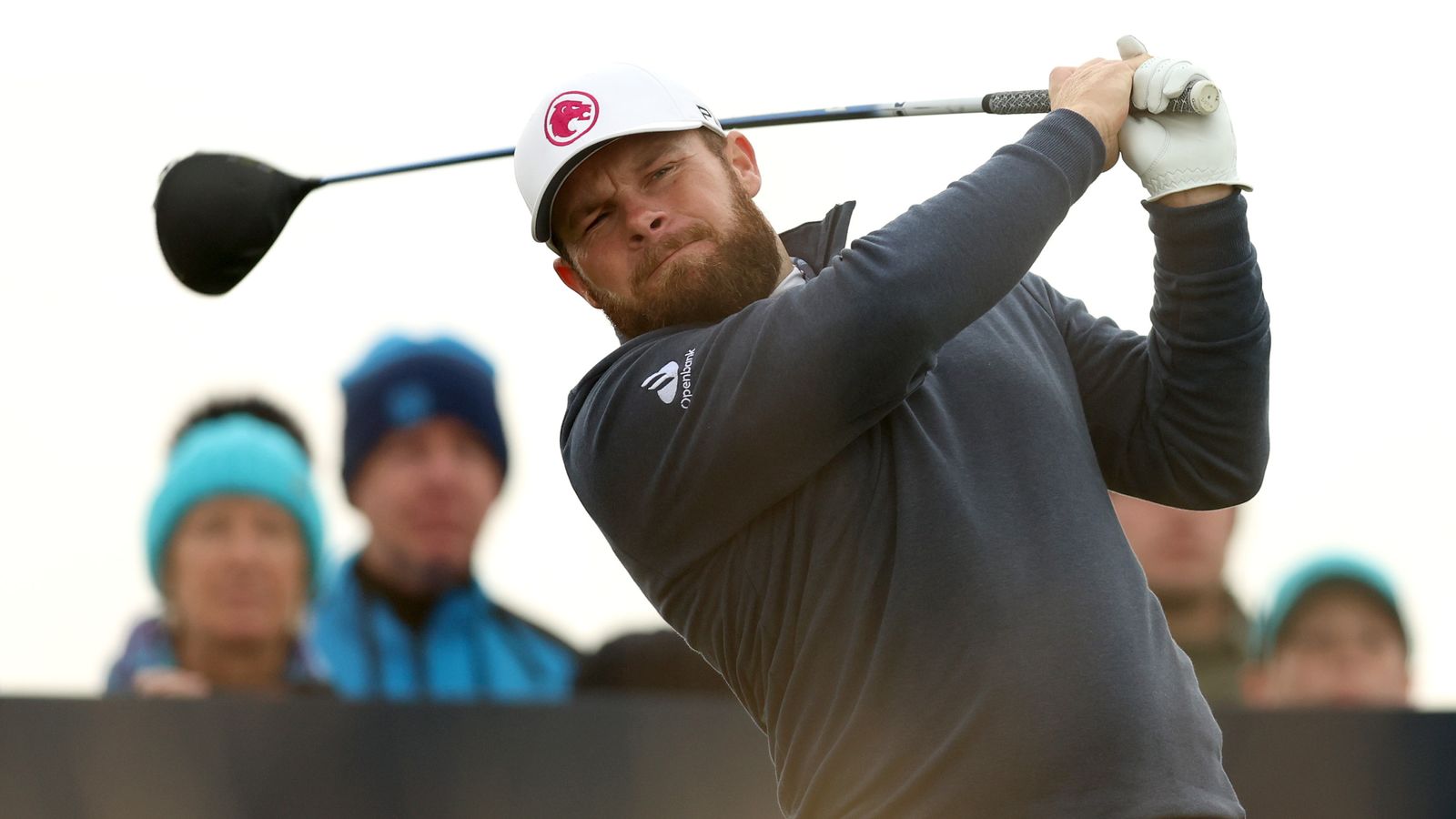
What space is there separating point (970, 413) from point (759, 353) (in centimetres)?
25

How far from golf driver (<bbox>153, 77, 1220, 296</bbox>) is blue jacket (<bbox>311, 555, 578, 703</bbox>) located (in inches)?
35.6

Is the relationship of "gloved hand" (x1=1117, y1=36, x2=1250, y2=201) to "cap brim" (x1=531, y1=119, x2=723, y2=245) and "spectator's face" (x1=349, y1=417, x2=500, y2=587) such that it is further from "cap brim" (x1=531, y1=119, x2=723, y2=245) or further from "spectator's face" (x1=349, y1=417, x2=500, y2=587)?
"spectator's face" (x1=349, y1=417, x2=500, y2=587)

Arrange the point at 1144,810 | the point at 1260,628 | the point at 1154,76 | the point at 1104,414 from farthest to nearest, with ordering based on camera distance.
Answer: the point at 1260,628 → the point at 1104,414 → the point at 1154,76 → the point at 1144,810

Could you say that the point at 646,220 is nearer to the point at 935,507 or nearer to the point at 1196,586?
the point at 935,507

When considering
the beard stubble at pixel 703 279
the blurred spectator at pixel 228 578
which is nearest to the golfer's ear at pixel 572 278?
the beard stubble at pixel 703 279

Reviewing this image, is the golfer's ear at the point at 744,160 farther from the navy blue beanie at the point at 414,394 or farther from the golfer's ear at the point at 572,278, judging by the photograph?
the navy blue beanie at the point at 414,394

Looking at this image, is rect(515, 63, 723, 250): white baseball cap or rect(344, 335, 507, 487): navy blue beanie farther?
rect(344, 335, 507, 487): navy blue beanie

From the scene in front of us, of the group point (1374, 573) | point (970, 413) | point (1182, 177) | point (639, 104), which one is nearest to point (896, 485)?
point (970, 413)

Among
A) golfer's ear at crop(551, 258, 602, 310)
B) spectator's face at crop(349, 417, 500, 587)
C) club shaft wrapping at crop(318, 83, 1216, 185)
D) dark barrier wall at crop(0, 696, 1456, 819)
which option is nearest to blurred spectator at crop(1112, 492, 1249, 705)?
dark barrier wall at crop(0, 696, 1456, 819)

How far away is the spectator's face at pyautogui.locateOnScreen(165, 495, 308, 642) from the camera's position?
3262 millimetres

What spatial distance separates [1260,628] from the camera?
3785 millimetres

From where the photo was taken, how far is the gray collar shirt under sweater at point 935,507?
1712mm

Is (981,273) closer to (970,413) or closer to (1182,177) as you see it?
(970,413)

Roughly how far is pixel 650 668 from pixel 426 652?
0.48 metres
